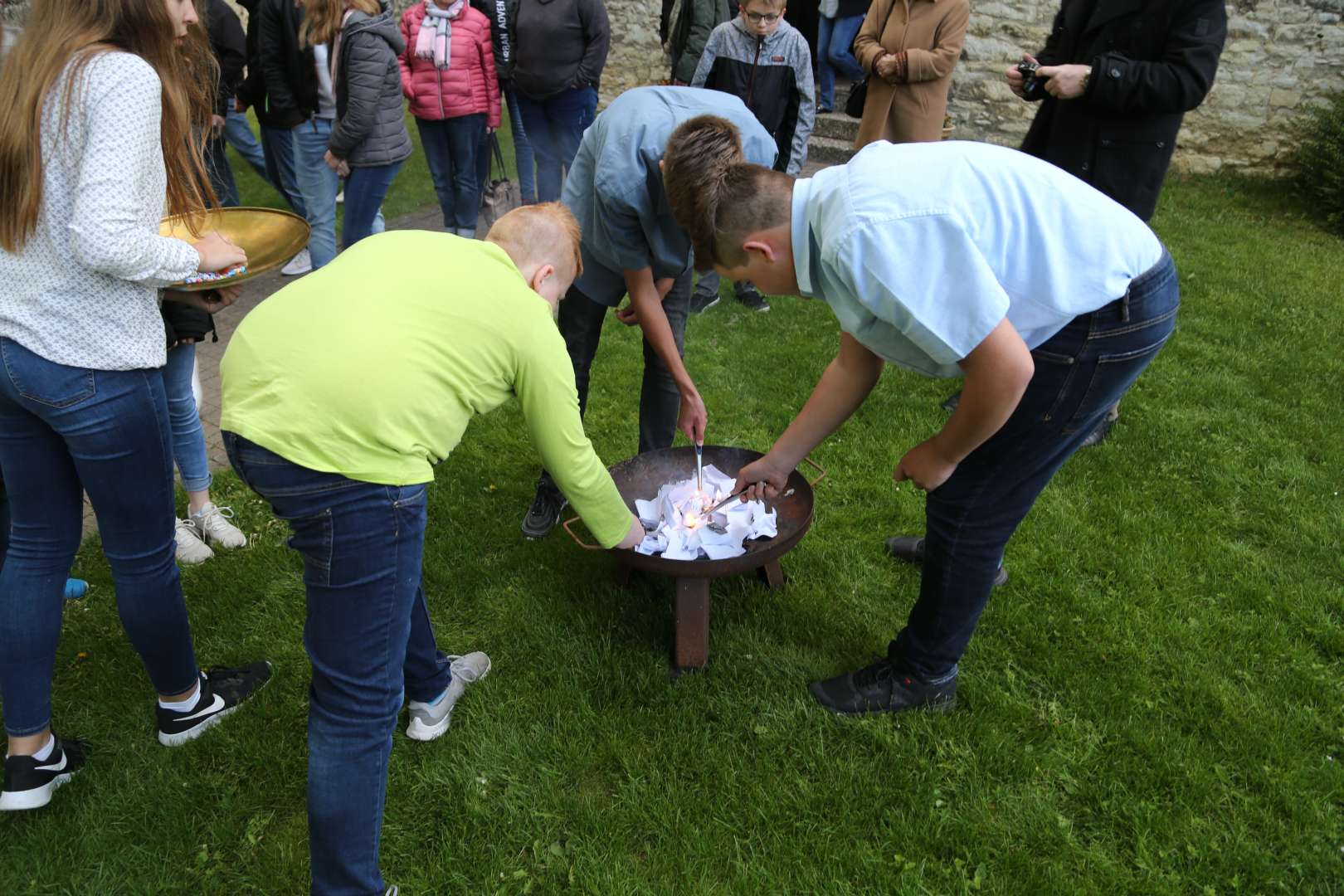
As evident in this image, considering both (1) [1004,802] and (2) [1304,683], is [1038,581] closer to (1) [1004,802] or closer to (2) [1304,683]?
(2) [1304,683]

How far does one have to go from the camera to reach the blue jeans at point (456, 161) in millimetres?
6289

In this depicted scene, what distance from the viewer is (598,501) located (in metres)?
2.13

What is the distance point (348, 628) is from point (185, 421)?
186 cm

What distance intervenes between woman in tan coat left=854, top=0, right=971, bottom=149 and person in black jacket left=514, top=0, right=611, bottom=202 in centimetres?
192

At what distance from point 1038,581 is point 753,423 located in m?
1.62

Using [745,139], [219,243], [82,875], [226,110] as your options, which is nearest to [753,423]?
[745,139]

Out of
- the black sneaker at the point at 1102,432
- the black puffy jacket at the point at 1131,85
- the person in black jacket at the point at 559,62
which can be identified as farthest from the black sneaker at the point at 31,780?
the person in black jacket at the point at 559,62

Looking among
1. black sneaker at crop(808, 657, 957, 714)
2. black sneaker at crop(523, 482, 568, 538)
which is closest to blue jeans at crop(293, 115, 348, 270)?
black sneaker at crop(523, 482, 568, 538)

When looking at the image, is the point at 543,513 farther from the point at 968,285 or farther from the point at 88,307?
the point at 968,285

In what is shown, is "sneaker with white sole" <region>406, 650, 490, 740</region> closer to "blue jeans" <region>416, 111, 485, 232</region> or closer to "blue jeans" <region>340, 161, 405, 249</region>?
"blue jeans" <region>340, 161, 405, 249</region>

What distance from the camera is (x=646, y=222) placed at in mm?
2697

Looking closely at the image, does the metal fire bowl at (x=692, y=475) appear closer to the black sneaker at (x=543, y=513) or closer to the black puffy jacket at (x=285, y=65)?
the black sneaker at (x=543, y=513)

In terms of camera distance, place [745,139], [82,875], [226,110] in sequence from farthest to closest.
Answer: [226,110]
[745,139]
[82,875]

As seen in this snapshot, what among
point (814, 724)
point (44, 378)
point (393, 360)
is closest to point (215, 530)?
point (44, 378)
